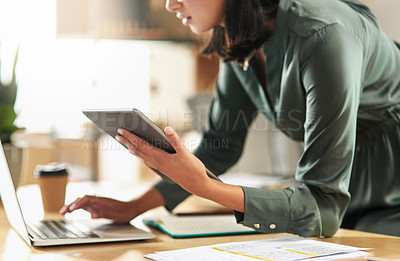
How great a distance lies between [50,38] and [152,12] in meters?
1.29

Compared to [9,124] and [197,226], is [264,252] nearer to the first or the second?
[197,226]

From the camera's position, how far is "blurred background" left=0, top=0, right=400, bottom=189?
477 centimetres

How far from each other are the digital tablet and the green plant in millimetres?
830

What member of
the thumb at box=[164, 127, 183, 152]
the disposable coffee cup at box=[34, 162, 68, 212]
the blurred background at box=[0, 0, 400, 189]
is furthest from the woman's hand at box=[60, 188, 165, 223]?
the blurred background at box=[0, 0, 400, 189]

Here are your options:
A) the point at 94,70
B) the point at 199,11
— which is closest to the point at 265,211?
the point at 199,11

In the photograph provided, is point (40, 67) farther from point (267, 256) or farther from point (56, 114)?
point (267, 256)

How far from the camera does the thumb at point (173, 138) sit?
87cm

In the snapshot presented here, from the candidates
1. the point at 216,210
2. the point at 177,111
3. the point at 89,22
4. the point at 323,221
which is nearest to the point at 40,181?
the point at 216,210

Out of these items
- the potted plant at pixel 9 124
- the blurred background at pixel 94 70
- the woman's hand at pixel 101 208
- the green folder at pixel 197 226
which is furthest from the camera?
the blurred background at pixel 94 70

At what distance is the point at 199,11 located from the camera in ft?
4.01

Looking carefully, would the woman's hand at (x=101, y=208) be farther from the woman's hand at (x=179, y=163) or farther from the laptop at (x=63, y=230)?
the woman's hand at (x=179, y=163)

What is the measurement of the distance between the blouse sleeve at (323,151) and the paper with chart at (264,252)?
0.06 metres

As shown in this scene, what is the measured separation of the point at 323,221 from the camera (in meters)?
1.01

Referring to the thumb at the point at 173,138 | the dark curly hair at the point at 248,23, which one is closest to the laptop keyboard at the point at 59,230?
the thumb at the point at 173,138
